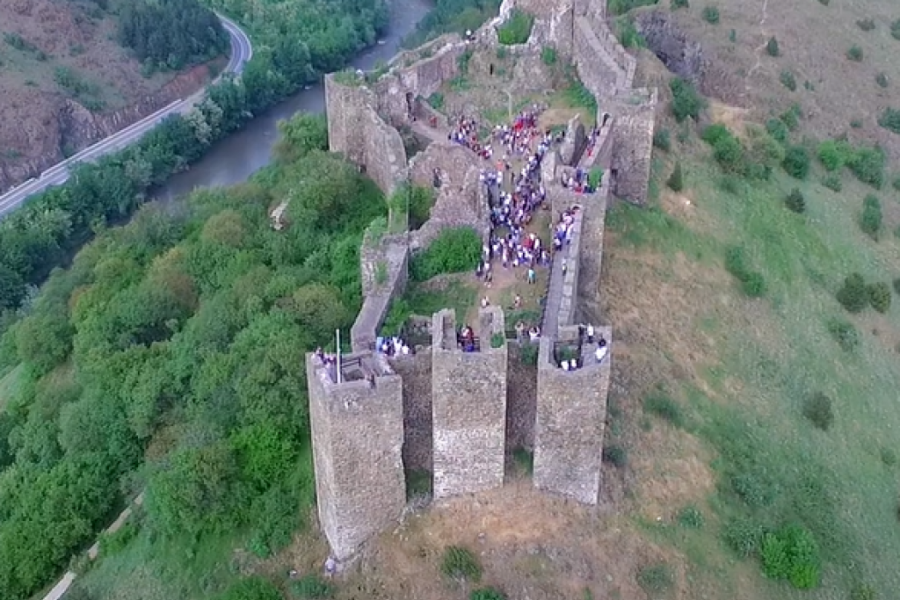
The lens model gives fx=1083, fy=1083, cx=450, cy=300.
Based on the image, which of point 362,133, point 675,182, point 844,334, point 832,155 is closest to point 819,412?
point 844,334

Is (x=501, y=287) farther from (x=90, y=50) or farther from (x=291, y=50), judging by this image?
(x=90, y=50)

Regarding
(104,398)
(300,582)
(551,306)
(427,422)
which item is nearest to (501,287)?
(551,306)

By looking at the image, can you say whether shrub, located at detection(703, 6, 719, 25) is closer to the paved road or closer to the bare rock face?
the bare rock face

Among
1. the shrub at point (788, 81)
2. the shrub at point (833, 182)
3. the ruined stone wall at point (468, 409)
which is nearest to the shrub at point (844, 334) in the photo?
the shrub at point (833, 182)

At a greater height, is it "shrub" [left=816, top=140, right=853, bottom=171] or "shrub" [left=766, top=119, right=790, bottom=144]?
"shrub" [left=766, top=119, right=790, bottom=144]

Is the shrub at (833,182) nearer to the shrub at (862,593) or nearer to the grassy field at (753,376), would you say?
the grassy field at (753,376)

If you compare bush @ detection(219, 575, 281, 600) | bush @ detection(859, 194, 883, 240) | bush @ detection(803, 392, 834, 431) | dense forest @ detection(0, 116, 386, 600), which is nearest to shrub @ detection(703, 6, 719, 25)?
bush @ detection(859, 194, 883, 240)
